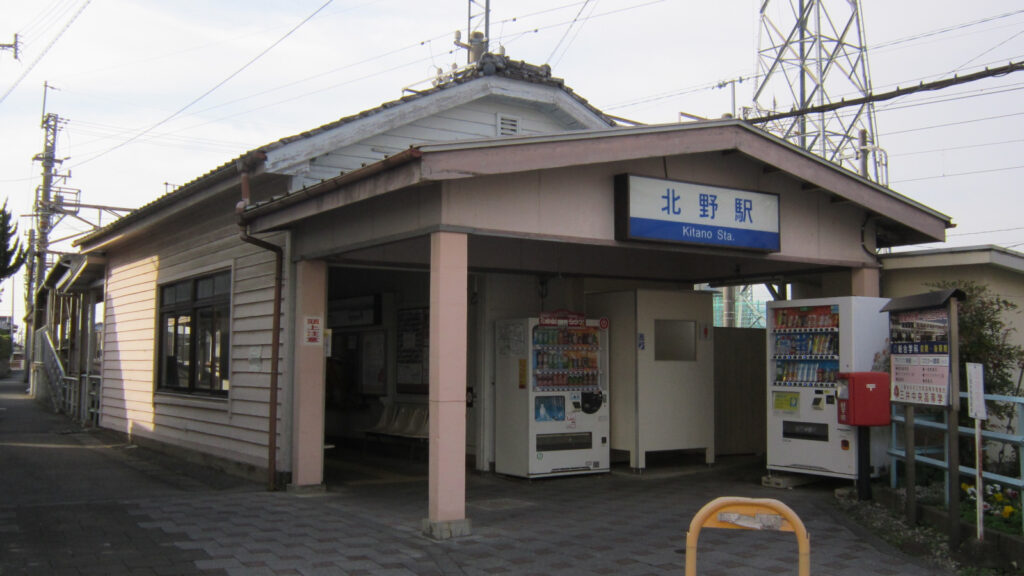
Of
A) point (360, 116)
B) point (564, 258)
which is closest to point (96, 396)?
point (360, 116)

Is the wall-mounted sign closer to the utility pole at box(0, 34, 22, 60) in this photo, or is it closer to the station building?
the station building

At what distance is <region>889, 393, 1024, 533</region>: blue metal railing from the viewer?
6816 mm

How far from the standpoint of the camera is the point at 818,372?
32.9 ft

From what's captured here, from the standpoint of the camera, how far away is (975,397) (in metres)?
7.14

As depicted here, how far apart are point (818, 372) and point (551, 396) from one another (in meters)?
3.15

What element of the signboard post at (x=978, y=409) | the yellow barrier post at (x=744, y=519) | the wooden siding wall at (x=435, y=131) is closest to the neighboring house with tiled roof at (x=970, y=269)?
the signboard post at (x=978, y=409)

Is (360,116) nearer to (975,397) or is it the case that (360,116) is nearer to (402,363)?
(402,363)

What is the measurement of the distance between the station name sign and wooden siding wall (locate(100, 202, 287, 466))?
4.53 m

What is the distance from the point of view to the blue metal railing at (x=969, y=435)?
6.82m

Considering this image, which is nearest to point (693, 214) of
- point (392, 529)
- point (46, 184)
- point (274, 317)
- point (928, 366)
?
point (928, 366)

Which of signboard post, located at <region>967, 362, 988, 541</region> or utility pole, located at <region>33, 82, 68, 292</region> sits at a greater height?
utility pole, located at <region>33, 82, 68, 292</region>

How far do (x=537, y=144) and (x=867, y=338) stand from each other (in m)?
4.54

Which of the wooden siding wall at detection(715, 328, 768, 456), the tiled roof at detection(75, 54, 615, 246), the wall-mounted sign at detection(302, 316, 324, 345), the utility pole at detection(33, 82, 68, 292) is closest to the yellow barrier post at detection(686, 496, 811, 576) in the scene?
the wall-mounted sign at detection(302, 316, 324, 345)

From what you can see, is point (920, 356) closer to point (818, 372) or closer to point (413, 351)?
point (818, 372)
